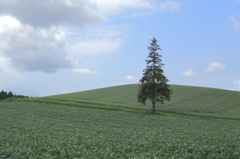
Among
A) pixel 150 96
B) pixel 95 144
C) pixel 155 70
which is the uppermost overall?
pixel 155 70

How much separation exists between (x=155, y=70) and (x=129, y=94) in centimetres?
3018

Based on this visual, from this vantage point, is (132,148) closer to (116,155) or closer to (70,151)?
(116,155)

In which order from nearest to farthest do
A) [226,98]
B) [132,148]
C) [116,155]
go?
[116,155], [132,148], [226,98]

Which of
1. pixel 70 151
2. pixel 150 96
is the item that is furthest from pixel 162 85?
pixel 70 151

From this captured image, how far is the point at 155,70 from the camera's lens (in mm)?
56500

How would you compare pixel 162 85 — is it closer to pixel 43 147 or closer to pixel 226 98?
pixel 226 98

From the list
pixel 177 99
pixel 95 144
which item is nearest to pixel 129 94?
pixel 177 99

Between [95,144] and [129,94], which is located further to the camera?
[129,94]

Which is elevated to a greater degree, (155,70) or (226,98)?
(155,70)

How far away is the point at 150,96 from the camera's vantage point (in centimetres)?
5469

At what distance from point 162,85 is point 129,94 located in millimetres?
30859

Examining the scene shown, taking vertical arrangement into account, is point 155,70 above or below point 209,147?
above

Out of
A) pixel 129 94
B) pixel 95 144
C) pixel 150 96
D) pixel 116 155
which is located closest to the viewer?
pixel 116 155

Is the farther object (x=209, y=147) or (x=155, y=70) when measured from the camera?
(x=155, y=70)
